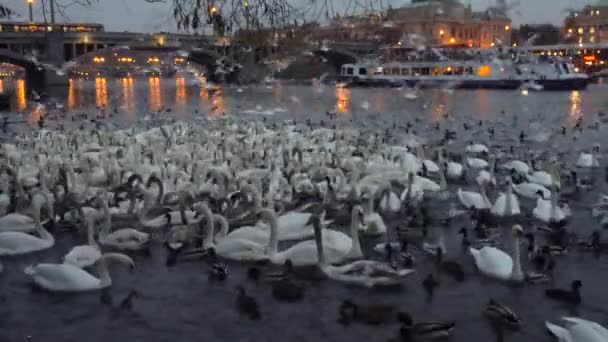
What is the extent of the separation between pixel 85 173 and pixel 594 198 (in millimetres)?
9809

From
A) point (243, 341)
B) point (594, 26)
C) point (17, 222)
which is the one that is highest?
point (594, 26)

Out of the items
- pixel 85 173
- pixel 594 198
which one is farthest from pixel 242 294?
pixel 594 198

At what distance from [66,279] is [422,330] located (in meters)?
4.35

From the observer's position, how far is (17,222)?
37.1ft

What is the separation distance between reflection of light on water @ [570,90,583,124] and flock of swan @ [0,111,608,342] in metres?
15.3

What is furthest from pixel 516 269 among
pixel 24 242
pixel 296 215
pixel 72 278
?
pixel 24 242

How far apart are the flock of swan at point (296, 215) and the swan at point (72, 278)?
2 centimetres

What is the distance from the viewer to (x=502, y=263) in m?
9.12

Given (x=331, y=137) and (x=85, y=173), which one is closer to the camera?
(x=85, y=173)

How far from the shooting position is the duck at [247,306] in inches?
332

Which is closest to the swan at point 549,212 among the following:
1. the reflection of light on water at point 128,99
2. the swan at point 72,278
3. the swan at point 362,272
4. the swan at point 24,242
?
the swan at point 362,272

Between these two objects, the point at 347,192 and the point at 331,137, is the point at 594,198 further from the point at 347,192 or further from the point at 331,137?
the point at 331,137

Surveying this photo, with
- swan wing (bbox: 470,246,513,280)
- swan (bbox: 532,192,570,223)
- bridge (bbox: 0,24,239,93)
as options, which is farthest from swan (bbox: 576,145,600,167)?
bridge (bbox: 0,24,239,93)

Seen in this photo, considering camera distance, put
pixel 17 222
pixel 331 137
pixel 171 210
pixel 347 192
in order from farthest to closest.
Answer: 1. pixel 331 137
2. pixel 347 192
3. pixel 171 210
4. pixel 17 222
